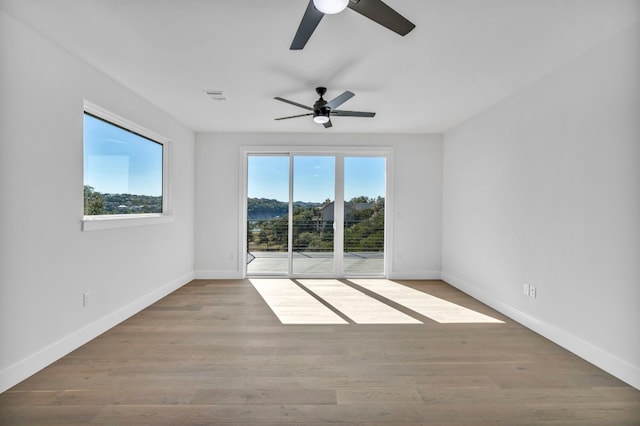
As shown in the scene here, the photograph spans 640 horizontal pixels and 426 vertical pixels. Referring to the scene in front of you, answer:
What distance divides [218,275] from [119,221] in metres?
2.10

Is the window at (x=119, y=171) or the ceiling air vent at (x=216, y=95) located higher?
the ceiling air vent at (x=216, y=95)

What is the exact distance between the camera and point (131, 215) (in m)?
3.28

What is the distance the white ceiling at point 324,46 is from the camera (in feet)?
5.99

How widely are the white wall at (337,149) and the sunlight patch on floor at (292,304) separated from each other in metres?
0.79

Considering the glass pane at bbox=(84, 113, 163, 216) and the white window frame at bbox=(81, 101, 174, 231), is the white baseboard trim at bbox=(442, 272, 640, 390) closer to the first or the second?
the white window frame at bbox=(81, 101, 174, 231)

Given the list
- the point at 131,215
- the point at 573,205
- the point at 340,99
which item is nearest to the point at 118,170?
the point at 131,215

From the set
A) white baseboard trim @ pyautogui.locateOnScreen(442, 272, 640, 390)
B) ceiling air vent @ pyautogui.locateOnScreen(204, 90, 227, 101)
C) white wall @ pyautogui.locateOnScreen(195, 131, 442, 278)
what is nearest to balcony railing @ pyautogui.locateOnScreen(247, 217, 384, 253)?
white wall @ pyautogui.locateOnScreen(195, 131, 442, 278)

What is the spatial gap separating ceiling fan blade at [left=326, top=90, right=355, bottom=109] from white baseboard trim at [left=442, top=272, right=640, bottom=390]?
2.81 metres

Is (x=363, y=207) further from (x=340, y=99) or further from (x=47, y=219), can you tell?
(x=47, y=219)

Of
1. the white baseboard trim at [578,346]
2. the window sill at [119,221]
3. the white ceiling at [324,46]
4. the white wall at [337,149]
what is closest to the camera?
the white ceiling at [324,46]

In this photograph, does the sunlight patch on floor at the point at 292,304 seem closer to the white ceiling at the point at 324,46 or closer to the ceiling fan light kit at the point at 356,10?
the white ceiling at the point at 324,46

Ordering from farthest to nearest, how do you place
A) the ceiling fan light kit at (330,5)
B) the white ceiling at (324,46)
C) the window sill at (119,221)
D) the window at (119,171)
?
the window at (119,171)
the window sill at (119,221)
the white ceiling at (324,46)
the ceiling fan light kit at (330,5)

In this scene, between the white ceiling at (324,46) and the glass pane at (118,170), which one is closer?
the white ceiling at (324,46)

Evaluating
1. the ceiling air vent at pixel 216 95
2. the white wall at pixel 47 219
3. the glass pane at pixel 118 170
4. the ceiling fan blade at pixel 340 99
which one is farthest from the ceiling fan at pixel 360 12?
the glass pane at pixel 118 170
